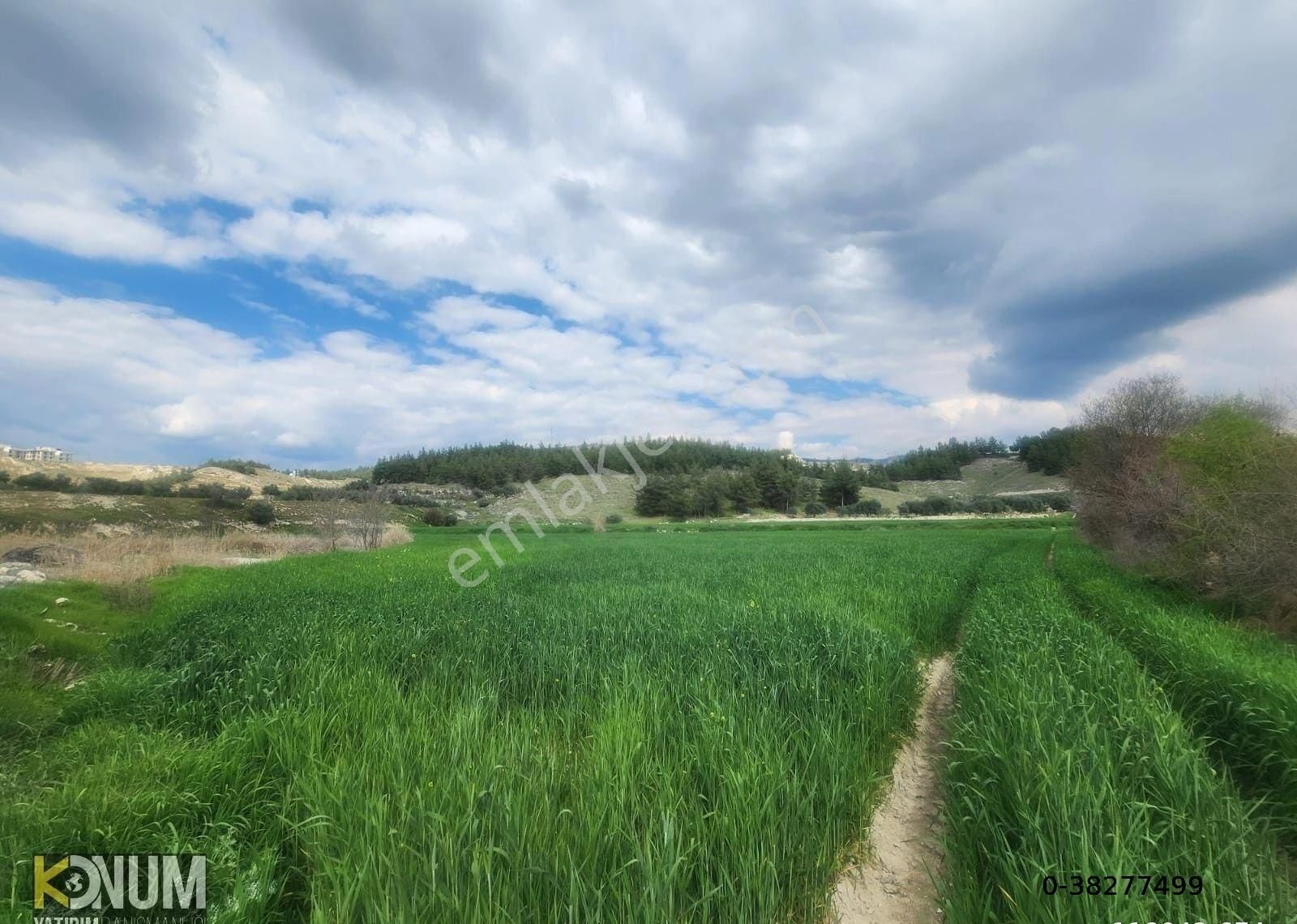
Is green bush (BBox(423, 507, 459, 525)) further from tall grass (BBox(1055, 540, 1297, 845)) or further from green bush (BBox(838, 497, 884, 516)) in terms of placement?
tall grass (BBox(1055, 540, 1297, 845))

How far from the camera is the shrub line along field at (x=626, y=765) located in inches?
114

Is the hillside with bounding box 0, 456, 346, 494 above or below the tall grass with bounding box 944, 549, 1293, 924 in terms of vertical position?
above

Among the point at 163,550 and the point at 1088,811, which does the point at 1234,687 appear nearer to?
the point at 1088,811

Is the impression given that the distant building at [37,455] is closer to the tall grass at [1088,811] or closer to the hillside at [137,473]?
the hillside at [137,473]

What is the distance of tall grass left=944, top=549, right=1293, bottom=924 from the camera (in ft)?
8.82

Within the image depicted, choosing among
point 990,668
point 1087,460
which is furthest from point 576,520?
point 990,668

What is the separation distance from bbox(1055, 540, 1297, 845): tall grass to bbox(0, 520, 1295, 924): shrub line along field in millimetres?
44

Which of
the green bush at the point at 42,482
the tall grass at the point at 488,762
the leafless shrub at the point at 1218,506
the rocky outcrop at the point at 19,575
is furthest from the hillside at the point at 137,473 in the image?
the leafless shrub at the point at 1218,506

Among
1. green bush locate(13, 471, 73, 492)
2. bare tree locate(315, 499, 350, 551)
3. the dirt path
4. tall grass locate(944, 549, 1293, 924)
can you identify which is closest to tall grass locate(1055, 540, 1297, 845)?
tall grass locate(944, 549, 1293, 924)

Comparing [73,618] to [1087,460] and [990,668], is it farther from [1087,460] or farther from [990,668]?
[1087,460]

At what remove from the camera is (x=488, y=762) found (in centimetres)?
387

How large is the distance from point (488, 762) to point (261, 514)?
5022 centimetres

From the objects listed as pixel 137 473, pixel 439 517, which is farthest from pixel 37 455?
pixel 439 517

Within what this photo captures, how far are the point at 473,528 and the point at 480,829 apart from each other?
49264 millimetres
